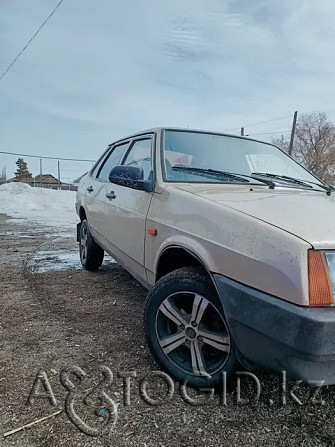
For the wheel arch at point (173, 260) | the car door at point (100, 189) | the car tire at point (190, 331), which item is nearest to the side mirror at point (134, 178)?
the wheel arch at point (173, 260)

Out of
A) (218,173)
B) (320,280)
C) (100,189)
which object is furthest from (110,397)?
(100,189)

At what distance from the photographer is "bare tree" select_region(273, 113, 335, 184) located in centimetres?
3366

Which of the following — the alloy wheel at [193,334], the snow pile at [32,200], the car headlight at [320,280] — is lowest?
the snow pile at [32,200]

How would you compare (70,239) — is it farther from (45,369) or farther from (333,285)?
(333,285)

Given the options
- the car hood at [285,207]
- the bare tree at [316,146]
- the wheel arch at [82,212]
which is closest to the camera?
the car hood at [285,207]

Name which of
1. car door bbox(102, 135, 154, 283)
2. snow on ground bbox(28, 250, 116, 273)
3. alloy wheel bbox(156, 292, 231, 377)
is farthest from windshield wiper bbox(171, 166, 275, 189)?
snow on ground bbox(28, 250, 116, 273)

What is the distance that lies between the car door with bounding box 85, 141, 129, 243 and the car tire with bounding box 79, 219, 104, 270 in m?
0.24

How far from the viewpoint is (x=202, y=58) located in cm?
987

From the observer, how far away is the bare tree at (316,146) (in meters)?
33.7

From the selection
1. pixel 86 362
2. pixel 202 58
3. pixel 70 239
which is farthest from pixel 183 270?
pixel 202 58

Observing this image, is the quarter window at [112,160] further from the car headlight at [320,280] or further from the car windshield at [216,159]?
the car headlight at [320,280]

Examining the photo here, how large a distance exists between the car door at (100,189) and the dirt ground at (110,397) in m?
0.83

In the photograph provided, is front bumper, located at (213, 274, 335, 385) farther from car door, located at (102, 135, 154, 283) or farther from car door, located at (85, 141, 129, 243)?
car door, located at (85, 141, 129, 243)

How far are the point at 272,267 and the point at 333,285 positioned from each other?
25 cm
